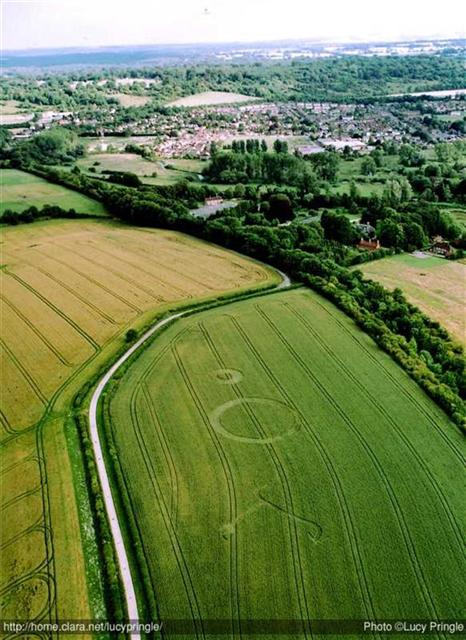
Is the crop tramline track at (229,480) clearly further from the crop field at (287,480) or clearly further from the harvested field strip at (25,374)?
the harvested field strip at (25,374)

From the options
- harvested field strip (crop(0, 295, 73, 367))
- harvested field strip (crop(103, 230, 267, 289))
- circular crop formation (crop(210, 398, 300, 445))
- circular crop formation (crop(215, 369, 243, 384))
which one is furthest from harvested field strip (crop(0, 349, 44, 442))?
harvested field strip (crop(103, 230, 267, 289))

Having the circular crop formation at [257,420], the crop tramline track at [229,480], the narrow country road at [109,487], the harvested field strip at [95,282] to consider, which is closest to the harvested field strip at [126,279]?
the harvested field strip at [95,282]

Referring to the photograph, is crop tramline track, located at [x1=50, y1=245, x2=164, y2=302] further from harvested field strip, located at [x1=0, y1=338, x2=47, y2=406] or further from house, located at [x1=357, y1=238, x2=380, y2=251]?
house, located at [x1=357, y1=238, x2=380, y2=251]

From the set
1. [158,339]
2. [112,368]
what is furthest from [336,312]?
[112,368]

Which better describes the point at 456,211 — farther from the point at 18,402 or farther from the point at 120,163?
the point at 18,402

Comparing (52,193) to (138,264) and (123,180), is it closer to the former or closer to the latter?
(123,180)

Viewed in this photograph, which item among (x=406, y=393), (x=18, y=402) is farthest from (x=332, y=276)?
(x=18, y=402)
